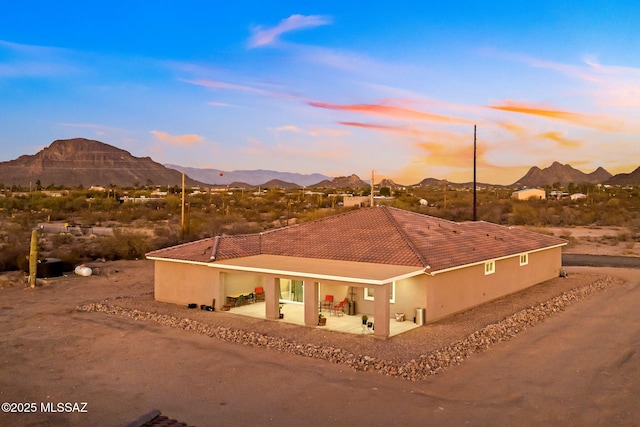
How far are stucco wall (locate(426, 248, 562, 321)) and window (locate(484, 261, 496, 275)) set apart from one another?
6.0 inches

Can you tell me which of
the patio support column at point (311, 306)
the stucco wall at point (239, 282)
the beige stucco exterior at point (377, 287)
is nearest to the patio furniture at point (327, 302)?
the beige stucco exterior at point (377, 287)

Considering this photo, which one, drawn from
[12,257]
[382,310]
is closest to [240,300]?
[382,310]

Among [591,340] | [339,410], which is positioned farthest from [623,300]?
[339,410]

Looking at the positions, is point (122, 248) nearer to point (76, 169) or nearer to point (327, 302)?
point (327, 302)

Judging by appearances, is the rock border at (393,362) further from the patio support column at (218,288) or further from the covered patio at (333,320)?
the covered patio at (333,320)

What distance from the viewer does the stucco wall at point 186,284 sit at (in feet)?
66.8

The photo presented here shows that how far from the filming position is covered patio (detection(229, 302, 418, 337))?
17.2 m

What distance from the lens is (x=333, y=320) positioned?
727 inches

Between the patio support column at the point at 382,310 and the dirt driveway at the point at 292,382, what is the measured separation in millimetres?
2493

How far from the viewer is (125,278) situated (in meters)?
28.3

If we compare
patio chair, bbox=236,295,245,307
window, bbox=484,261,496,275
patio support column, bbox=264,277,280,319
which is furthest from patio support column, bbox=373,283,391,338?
window, bbox=484,261,496,275

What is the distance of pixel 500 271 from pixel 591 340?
6.03 metres

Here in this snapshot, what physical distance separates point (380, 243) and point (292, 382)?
9551 millimetres

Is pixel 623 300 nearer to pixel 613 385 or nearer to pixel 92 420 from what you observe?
pixel 613 385
